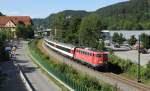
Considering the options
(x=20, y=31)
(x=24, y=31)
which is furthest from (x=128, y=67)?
(x=24, y=31)

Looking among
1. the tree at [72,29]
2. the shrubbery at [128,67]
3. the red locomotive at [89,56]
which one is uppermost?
the tree at [72,29]

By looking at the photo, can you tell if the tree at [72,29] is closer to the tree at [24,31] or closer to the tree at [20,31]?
the tree at [20,31]

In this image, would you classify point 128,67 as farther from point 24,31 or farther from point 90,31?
point 24,31

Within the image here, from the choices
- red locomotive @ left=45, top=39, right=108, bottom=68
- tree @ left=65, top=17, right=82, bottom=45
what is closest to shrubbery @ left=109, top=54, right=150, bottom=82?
red locomotive @ left=45, top=39, right=108, bottom=68

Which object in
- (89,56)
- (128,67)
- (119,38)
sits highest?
(89,56)

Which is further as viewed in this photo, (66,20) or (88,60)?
(66,20)

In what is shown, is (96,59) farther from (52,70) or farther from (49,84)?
(49,84)

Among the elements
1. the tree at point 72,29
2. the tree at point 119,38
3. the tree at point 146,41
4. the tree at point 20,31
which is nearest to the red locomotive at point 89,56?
the tree at point 146,41

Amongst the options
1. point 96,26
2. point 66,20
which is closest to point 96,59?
point 96,26

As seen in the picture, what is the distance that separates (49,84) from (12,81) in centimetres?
591

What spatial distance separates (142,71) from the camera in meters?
51.7

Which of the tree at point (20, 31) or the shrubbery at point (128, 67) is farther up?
the tree at point (20, 31)

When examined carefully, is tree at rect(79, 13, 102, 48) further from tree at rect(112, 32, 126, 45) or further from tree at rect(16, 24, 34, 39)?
tree at rect(16, 24, 34, 39)

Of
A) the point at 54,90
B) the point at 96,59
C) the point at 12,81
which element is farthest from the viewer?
the point at 96,59
